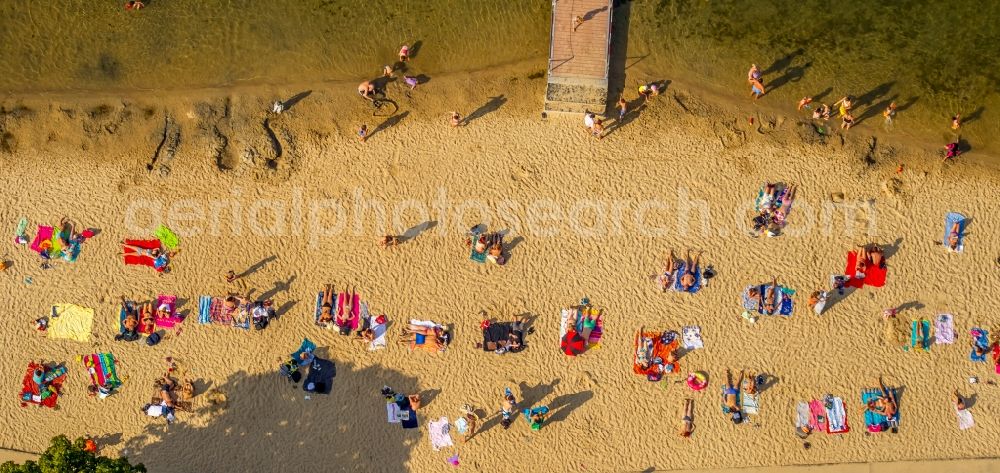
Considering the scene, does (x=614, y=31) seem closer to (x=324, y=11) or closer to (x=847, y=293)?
(x=324, y=11)

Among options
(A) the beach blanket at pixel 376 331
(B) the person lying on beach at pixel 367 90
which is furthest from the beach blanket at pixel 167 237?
(B) the person lying on beach at pixel 367 90

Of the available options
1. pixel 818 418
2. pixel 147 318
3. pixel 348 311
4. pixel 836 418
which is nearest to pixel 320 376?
pixel 348 311

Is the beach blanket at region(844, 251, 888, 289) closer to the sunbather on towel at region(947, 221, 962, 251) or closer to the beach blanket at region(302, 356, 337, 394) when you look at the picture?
the sunbather on towel at region(947, 221, 962, 251)

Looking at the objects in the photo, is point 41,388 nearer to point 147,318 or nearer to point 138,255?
point 147,318

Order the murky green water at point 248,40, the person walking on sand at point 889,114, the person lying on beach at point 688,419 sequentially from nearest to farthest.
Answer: the person lying on beach at point 688,419 → the person walking on sand at point 889,114 → the murky green water at point 248,40

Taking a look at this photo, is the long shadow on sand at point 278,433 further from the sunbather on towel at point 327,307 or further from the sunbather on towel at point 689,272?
the sunbather on towel at point 689,272
